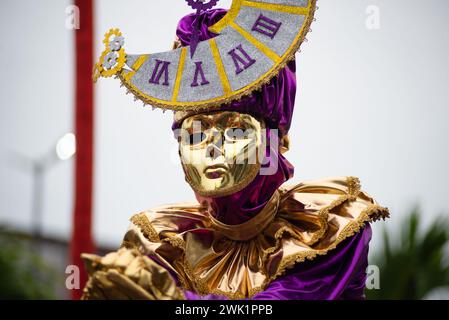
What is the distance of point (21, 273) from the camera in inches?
284

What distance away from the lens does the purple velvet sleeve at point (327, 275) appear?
4.24m

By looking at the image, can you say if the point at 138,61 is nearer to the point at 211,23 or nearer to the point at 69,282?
the point at 211,23

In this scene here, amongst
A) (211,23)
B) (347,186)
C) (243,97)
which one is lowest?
(347,186)

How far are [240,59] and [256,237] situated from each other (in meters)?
0.76

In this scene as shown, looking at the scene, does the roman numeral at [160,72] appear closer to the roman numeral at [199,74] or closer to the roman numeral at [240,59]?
the roman numeral at [199,74]

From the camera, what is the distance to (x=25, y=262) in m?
7.68

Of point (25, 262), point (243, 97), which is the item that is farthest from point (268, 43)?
point (25, 262)

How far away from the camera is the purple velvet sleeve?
4.24 m

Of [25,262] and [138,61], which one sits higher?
[138,61]

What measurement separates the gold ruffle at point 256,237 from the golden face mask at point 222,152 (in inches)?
11.4

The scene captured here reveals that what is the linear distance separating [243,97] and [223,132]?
0.16 m

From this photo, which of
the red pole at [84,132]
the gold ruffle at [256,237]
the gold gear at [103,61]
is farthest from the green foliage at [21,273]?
the gold gear at [103,61]

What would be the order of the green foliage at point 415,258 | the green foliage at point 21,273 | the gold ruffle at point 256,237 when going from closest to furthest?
the gold ruffle at point 256,237 → the green foliage at point 21,273 → the green foliage at point 415,258

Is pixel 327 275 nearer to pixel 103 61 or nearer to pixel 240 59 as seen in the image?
pixel 240 59
